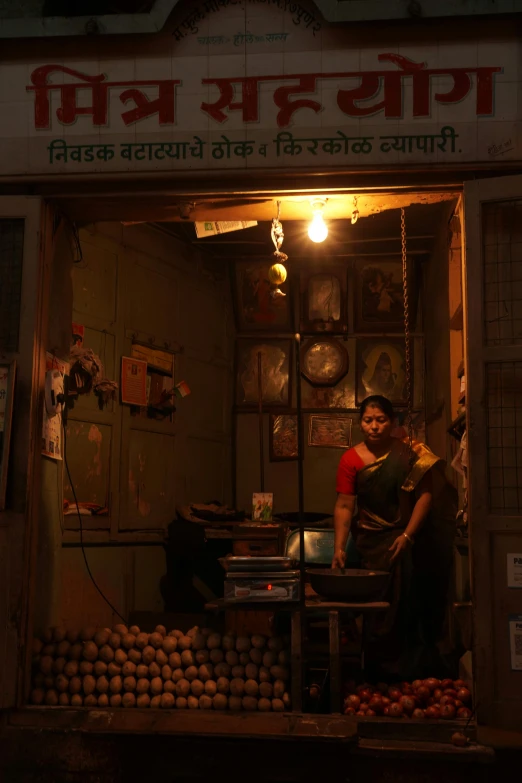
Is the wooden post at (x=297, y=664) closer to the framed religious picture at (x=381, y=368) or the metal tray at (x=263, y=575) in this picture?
the metal tray at (x=263, y=575)

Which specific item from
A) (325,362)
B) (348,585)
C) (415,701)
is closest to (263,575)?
(348,585)

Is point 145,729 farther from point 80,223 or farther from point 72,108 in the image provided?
point 72,108

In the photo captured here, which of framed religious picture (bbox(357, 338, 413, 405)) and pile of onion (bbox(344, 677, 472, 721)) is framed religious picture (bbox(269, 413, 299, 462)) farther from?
pile of onion (bbox(344, 677, 472, 721))

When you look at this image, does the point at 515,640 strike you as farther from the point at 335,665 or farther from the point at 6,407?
the point at 6,407

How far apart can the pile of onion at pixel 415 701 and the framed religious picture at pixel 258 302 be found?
5.33m

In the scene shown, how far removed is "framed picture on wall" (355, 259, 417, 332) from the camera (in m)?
9.60

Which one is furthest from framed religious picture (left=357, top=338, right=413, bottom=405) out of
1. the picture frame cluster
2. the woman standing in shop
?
the woman standing in shop

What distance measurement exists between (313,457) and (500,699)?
5.14 m

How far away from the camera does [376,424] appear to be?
21.1 ft

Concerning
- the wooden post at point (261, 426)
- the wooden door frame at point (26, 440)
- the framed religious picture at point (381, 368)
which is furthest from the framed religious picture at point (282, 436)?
the wooden door frame at point (26, 440)

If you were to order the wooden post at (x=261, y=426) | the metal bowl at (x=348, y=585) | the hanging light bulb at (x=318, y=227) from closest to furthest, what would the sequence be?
the metal bowl at (x=348, y=585) < the hanging light bulb at (x=318, y=227) < the wooden post at (x=261, y=426)

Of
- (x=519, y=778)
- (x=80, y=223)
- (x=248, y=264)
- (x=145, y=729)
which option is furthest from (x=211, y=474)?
(x=519, y=778)

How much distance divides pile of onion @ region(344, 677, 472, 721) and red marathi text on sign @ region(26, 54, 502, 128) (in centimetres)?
350

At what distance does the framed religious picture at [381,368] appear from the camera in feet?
31.6
